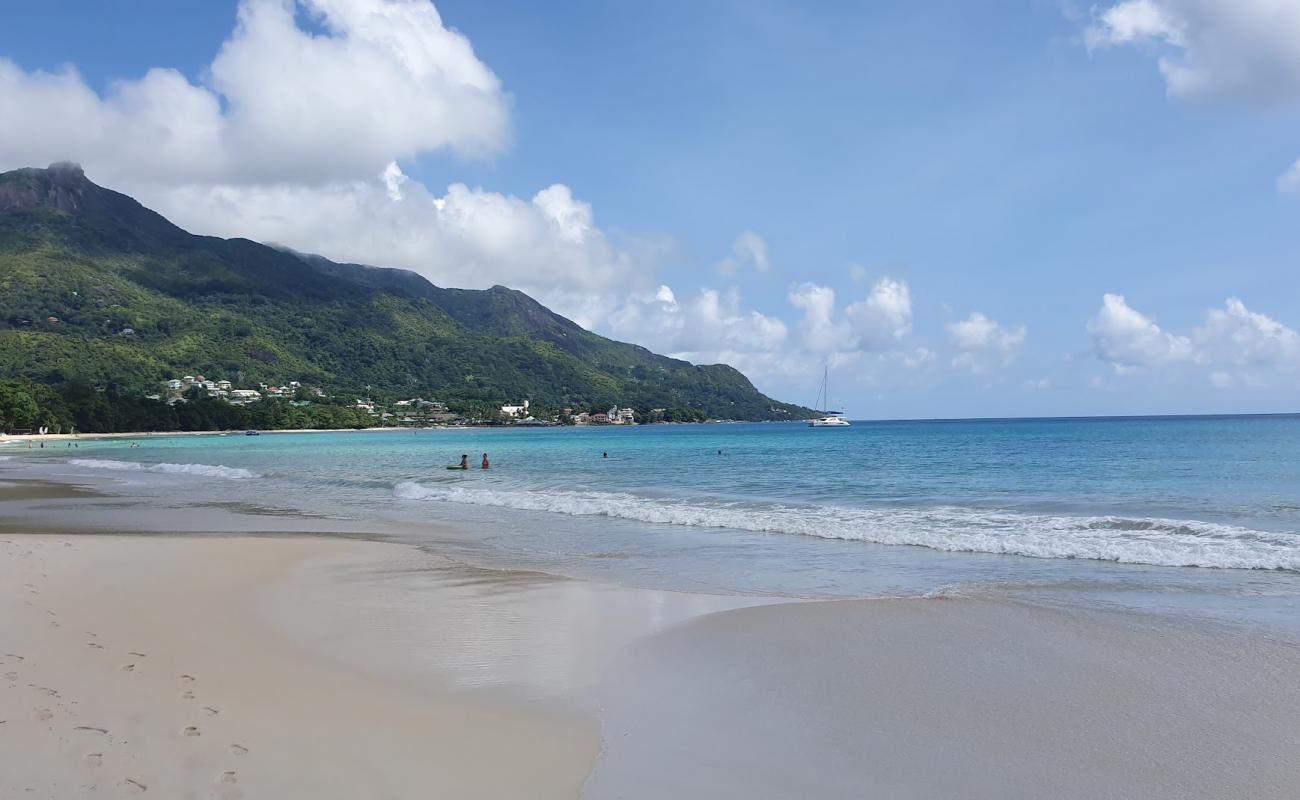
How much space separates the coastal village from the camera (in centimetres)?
14200

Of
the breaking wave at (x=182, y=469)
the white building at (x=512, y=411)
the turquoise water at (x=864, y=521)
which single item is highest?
the white building at (x=512, y=411)

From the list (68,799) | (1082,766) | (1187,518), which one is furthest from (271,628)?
(1187,518)

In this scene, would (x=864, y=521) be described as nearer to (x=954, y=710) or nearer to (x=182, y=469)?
(x=954, y=710)

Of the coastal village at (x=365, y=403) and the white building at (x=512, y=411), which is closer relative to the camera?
the coastal village at (x=365, y=403)

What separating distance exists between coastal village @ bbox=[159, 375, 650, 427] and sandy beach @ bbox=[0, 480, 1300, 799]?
478ft

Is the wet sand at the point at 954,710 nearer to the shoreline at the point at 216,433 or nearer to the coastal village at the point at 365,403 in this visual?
the shoreline at the point at 216,433

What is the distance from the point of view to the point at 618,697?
6.58m

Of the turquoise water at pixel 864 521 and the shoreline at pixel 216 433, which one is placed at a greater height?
the turquoise water at pixel 864 521

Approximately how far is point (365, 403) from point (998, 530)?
174 metres

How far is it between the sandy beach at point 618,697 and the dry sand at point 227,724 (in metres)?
0.03

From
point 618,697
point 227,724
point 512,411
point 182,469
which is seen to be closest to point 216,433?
point 512,411

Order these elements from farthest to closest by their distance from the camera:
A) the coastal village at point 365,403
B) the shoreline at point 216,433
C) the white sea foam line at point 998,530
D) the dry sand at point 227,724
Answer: the coastal village at point 365,403, the shoreline at point 216,433, the white sea foam line at point 998,530, the dry sand at point 227,724

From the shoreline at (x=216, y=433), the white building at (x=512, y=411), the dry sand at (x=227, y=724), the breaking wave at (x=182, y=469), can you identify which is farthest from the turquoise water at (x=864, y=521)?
the white building at (x=512, y=411)

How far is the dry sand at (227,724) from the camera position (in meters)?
4.63
